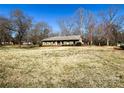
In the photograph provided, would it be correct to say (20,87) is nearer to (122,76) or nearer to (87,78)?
(87,78)

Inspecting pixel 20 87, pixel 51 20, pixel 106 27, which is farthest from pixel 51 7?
pixel 106 27

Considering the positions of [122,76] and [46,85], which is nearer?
[46,85]

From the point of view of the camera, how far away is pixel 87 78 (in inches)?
147

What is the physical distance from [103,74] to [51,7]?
10.3ft

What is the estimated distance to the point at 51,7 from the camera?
554 centimetres

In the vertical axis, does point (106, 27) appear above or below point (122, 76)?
above

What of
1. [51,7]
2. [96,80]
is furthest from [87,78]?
[51,7]

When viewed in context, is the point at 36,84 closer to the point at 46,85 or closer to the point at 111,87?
the point at 46,85
